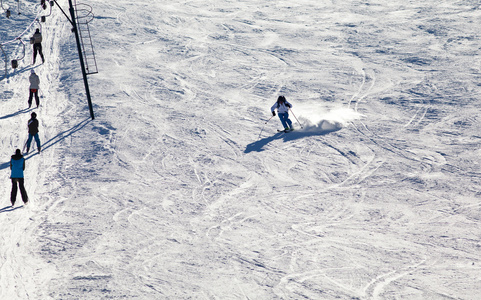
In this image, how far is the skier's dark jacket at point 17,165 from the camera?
11188mm

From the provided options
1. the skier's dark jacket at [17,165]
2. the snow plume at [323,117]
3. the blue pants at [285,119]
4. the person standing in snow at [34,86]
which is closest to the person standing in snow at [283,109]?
the blue pants at [285,119]

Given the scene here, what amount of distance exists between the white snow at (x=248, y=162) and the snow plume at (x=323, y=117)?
0.08 meters

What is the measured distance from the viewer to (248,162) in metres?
14.0

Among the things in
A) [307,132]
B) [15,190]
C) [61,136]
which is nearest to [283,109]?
[307,132]

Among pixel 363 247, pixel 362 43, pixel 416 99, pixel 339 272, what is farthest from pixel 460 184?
pixel 362 43

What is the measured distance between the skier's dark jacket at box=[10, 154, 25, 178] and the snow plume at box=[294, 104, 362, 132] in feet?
28.4

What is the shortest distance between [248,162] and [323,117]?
13.1 ft

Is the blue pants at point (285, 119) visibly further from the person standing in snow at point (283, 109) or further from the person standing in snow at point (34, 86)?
the person standing in snow at point (34, 86)

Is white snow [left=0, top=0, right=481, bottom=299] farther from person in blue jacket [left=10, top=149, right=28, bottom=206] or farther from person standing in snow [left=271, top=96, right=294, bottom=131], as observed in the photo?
person standing in snow [left=271, top=96, right=294, bottom=131]

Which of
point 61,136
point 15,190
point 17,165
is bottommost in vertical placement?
point 61,136

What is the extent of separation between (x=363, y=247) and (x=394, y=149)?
18.2ft

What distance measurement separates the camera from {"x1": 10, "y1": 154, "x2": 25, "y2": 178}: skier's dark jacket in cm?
1119

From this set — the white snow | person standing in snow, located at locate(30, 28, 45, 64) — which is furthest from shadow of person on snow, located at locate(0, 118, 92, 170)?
person standing in snow, located at locate(30, 28, 45, 64)

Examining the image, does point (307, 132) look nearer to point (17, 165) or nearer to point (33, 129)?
point (33, 129)
